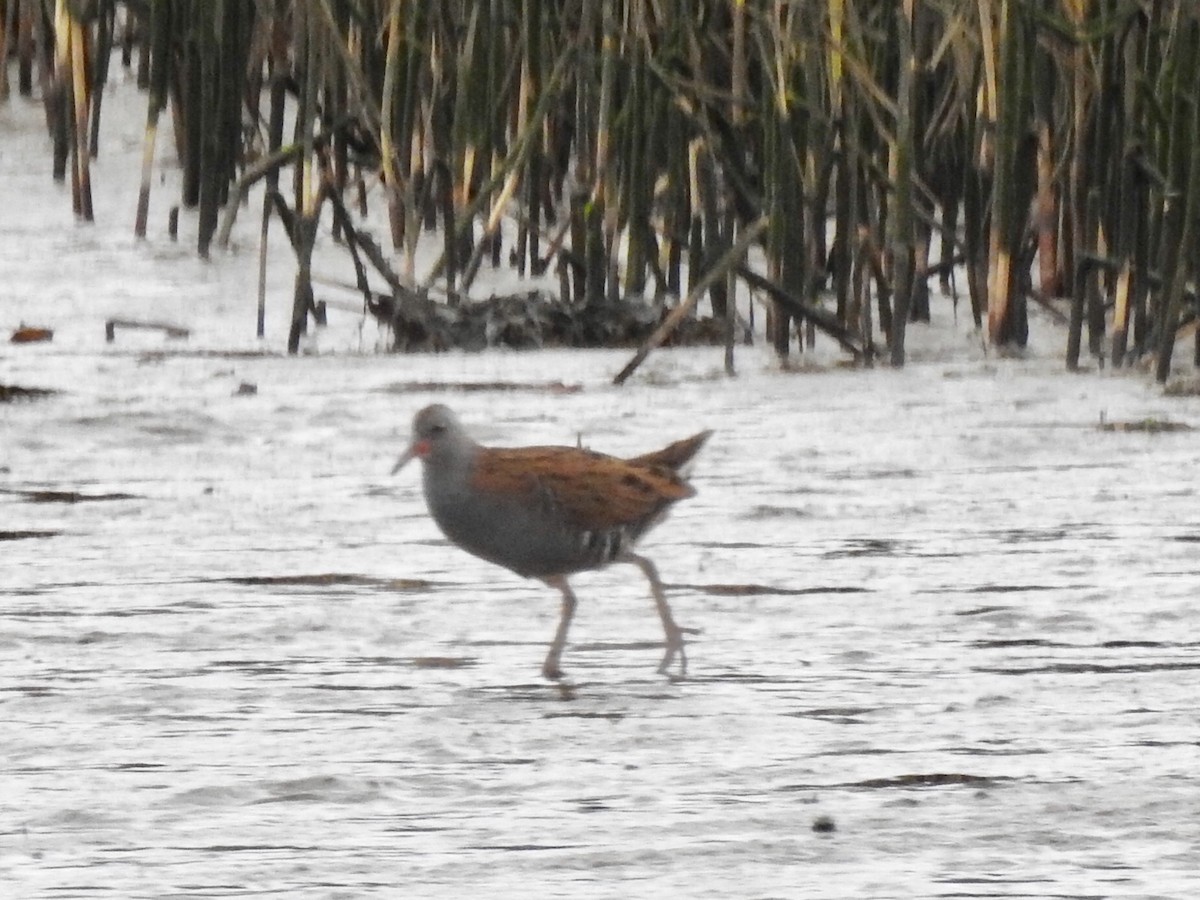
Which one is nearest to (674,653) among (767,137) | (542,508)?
(542,508)

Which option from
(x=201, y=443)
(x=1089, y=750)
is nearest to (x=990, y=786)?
(x=1089, y=750)

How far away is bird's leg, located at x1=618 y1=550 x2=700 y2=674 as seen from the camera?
14.5 feet

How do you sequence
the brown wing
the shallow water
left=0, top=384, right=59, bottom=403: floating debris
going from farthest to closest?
left=0, top=384, right=59, bottom=403: floating debris, the brown wing, the shallow water

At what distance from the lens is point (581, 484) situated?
4.51 metres

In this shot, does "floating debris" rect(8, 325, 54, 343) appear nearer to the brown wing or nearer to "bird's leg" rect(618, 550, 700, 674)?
the brown wing

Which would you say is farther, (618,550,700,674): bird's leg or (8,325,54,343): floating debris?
(8,325,54,343): floating debris

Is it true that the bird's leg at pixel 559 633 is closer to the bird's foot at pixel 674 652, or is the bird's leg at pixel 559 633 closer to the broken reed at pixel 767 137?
the bird's foot at pixel 674 652

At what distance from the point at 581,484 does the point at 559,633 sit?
0.85ft

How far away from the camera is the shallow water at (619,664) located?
322 centimetres

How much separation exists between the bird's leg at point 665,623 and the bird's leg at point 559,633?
4.1 inches

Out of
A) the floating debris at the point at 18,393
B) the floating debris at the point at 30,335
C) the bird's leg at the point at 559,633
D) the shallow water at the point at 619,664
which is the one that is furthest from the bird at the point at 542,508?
the floating debris at the point at 30,335

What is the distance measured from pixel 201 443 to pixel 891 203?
2.45 metres

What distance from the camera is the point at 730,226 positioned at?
8430mm

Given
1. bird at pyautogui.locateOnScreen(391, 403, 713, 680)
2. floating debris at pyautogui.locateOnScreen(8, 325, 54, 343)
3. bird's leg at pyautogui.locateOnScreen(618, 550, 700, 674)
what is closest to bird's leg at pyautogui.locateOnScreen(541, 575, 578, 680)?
bird at pyautogui.locateOnScreen(391, 403, 713, 680)
